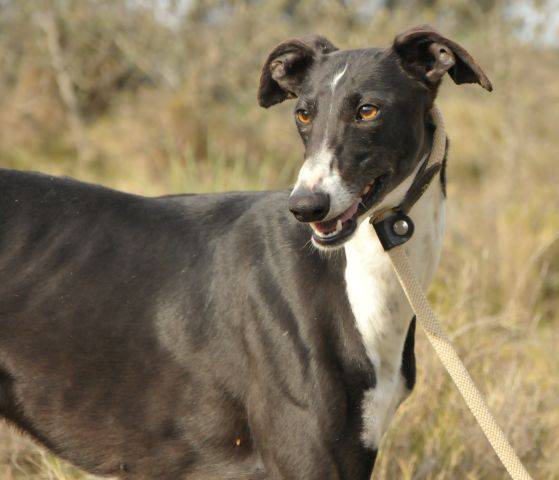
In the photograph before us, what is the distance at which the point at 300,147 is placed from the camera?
9.96 metres

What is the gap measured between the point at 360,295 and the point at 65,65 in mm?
11885

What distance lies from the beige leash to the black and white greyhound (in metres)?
0.04

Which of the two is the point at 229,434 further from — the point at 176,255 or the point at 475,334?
the point at 475,334

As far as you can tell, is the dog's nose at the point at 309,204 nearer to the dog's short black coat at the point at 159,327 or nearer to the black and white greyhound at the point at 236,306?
the black and white greyhound at the point at 236,306

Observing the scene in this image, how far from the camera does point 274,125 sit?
11.7 metres

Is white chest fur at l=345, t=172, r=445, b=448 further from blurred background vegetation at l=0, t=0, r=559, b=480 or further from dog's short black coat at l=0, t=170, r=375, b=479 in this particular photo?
blurred background vegetation at l=0, t=0, r=559, b=480

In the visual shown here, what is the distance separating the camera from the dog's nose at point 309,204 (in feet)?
7.57

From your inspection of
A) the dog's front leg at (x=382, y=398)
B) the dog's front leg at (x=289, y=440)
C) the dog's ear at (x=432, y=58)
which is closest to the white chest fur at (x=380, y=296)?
the dog's front leg at (x=382, y=398)

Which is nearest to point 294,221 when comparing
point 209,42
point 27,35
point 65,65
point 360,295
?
point 360,295

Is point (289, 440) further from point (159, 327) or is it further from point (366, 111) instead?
point (366, 111)

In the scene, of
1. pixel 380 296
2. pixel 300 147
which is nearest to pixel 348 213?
pixel 380 296

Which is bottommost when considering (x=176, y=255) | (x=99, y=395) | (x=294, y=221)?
(x=99, y=395)

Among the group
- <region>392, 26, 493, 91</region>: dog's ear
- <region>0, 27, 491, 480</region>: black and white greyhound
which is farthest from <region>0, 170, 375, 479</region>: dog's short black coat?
<region>392, 26, 493, 91</region>: dog's ear

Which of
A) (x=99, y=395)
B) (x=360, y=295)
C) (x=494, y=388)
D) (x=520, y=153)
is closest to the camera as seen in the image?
(x=360, y=295)
